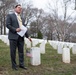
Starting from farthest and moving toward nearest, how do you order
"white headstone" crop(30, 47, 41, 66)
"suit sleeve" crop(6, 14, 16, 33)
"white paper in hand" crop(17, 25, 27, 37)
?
"white headstone" crop(30, 47, 41, 66), "white paper in hand" crop(17, 25, 27, 37), "suit sleeve" crop(6, 14, 16, 33)

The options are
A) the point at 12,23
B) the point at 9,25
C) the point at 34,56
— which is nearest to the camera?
the point at 9,25

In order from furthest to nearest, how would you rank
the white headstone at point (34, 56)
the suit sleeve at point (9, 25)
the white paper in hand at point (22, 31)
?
the white headstone at point (34, 56) → the white paper in hand at point (22, 31) → the suit sleeve at point (9, 25)

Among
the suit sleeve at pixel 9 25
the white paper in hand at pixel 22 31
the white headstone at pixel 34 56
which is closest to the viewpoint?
the suit sleeve at pixel 9 25

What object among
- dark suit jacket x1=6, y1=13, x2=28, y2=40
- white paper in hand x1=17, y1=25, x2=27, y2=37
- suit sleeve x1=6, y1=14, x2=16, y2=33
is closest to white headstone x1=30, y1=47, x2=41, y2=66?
white paper in hand x1=17, y1=25, x2=27, y2=37

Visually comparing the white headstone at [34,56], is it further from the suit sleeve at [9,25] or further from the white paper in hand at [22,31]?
the suit sleeve at [9,25]

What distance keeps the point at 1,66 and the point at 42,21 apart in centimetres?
6378

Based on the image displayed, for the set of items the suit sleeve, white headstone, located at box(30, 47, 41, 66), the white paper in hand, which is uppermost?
the suit sleeve

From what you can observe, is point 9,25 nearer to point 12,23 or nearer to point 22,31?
point 12,23

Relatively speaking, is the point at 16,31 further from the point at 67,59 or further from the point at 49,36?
the point at 49,36

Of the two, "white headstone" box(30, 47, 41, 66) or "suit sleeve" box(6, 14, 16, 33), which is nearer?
"suit sleeve" box(6, 14, 16, 33)

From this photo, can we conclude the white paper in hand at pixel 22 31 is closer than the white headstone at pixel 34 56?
Yes

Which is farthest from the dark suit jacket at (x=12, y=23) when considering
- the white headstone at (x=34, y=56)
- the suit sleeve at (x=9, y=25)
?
the white headstone at (x=34, y=56)

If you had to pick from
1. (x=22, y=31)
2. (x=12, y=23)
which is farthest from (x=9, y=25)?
(x=22, y=31)

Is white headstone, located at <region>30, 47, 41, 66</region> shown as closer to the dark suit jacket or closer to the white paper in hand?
the white paper in hand
